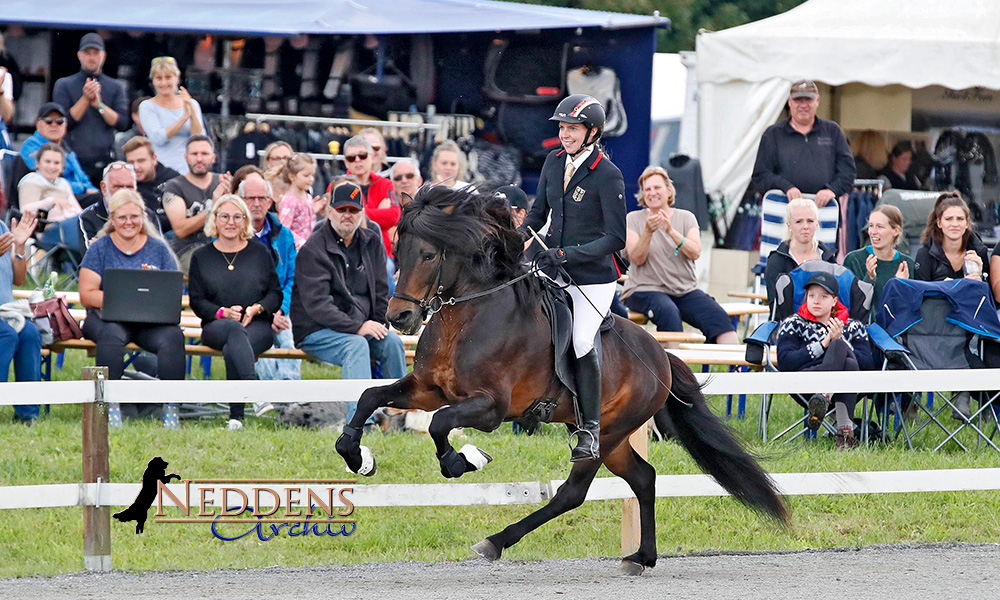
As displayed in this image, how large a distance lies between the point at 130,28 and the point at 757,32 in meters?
6.64

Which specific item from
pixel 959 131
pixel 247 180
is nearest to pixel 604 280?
pixel 247 180

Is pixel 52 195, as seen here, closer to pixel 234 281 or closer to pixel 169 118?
pixel 169 118

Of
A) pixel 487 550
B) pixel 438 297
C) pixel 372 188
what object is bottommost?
pixel 487 550

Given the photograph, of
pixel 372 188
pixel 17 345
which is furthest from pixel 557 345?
pixel 372 188

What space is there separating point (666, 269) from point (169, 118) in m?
5.22

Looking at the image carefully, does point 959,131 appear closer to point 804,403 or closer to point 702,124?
point 702,124

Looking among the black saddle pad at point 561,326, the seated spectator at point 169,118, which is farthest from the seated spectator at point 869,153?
the black saddle pad at point 561,326

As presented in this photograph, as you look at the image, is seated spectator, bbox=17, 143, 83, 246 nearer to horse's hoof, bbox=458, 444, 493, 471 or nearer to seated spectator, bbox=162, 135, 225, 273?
seated spectator, bbox=162, 135, 225, 273

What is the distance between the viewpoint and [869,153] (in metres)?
16.4

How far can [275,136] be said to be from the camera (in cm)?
1484

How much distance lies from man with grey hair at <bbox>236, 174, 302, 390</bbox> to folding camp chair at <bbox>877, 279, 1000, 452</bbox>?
429 centimetres

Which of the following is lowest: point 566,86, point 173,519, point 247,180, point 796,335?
point 173,519

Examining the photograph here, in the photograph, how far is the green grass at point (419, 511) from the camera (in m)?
7.34

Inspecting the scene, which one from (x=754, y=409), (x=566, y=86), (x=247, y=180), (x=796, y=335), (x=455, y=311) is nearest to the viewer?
(x=455, y=311)
